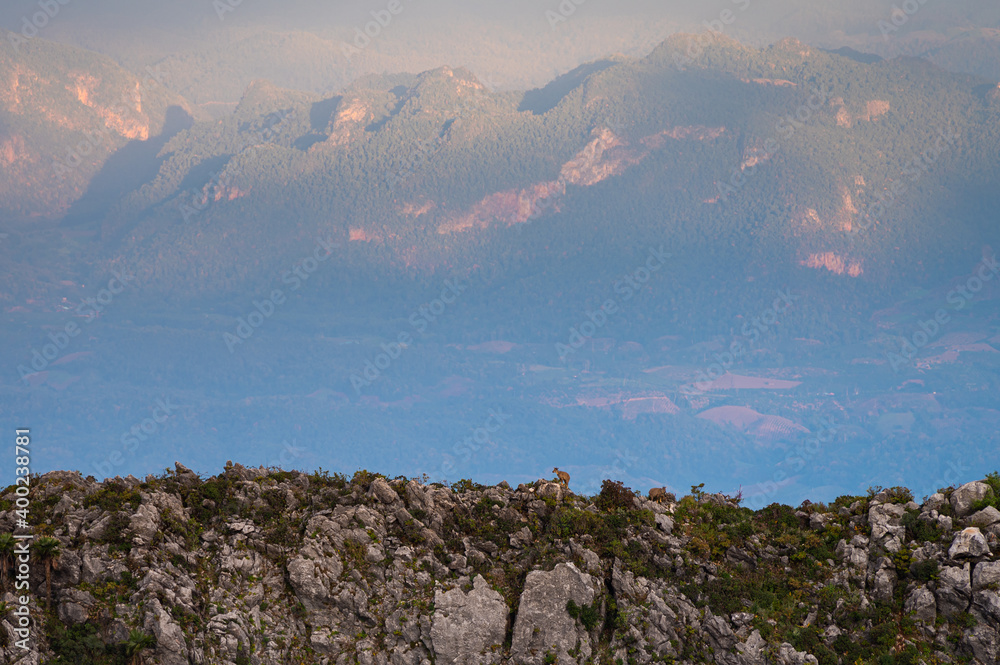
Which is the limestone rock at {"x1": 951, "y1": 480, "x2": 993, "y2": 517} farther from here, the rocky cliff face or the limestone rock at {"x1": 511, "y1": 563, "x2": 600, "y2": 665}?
the limestone rock at {"x1": 511, "y1": 563, "x2": 600, "y2": 665}

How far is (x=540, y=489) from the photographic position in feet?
92.1

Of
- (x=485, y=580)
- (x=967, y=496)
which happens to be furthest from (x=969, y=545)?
(x=485, y=580)

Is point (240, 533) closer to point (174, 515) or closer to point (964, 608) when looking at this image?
point (174, 515)

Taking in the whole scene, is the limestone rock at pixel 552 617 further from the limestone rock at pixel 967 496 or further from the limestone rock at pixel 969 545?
the limestone rock at pixel 967 496

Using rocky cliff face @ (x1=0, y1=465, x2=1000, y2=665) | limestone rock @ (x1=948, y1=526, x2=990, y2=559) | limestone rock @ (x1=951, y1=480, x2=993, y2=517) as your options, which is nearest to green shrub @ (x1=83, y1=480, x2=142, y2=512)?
rocky cliff face @ (x1=0, y1=465, x2=1000, y2=665)

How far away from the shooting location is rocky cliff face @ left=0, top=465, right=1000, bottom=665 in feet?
73.3

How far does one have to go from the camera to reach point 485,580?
979 inches

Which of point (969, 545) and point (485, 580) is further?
point (485, 580)

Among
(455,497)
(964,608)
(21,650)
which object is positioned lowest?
(21,650)

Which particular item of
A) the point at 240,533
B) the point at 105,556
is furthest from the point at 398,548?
the point at 105,556

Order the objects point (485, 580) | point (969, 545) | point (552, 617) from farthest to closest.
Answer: point (485, 580) → point (552, 617) → point (969, 545)

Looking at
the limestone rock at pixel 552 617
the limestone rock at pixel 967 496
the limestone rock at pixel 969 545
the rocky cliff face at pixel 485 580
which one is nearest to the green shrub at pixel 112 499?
the rocky cliff face at pixel 485 580

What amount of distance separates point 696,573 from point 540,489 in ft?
21.1

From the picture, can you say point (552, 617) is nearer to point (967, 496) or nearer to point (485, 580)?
point (485, 580)
